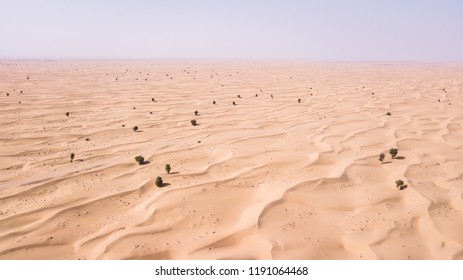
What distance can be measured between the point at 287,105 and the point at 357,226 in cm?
789

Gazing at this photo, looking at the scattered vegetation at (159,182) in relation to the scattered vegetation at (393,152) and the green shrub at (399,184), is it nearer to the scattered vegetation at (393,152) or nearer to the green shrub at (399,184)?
the green shrub at (399,184)

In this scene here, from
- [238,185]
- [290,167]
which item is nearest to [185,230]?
[238,185]

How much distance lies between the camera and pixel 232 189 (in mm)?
4531

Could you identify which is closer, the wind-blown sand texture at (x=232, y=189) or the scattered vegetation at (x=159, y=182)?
the wind-blown sand texture at (x=232, y=189)

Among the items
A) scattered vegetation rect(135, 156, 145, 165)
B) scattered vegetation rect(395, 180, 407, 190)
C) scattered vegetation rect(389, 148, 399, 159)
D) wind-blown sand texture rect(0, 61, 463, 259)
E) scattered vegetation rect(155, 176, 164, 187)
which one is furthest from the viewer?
scattered vegetation rect(389, 148, 399, 159)

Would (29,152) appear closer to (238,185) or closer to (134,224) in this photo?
(134,224)

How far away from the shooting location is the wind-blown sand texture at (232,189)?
11.1 ft

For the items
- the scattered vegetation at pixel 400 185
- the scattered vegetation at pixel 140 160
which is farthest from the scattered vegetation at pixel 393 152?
the scattered vegetation at pixel 140 160

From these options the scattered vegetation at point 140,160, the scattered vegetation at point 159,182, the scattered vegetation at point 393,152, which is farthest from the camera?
the scattered vegetation at point 393,152

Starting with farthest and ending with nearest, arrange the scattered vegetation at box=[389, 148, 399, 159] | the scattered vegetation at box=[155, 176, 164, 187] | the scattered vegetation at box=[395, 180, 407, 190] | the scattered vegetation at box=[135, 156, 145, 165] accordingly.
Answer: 1. the scattered vegetation at box=[389, 148, 399, 159]
2. the scattered vegetation at box=[135, 156, 145, 165]
3. the scattered vegetation at box=[155, 176, 164, 187]
4. the scattered vegetation at box=[395, 180, 407, 190]

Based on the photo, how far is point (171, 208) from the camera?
13.2 feet

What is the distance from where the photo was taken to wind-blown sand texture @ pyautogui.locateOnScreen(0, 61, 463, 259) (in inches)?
133

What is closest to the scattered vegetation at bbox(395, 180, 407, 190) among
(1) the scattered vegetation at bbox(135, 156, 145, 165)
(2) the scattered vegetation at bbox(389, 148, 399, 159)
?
(2) the scattered vegetation at bbox(389, 148, 399, 159)

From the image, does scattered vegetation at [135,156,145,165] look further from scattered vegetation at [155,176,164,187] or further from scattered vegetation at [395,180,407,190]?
scattered vegetation at [395,180,407,190]
